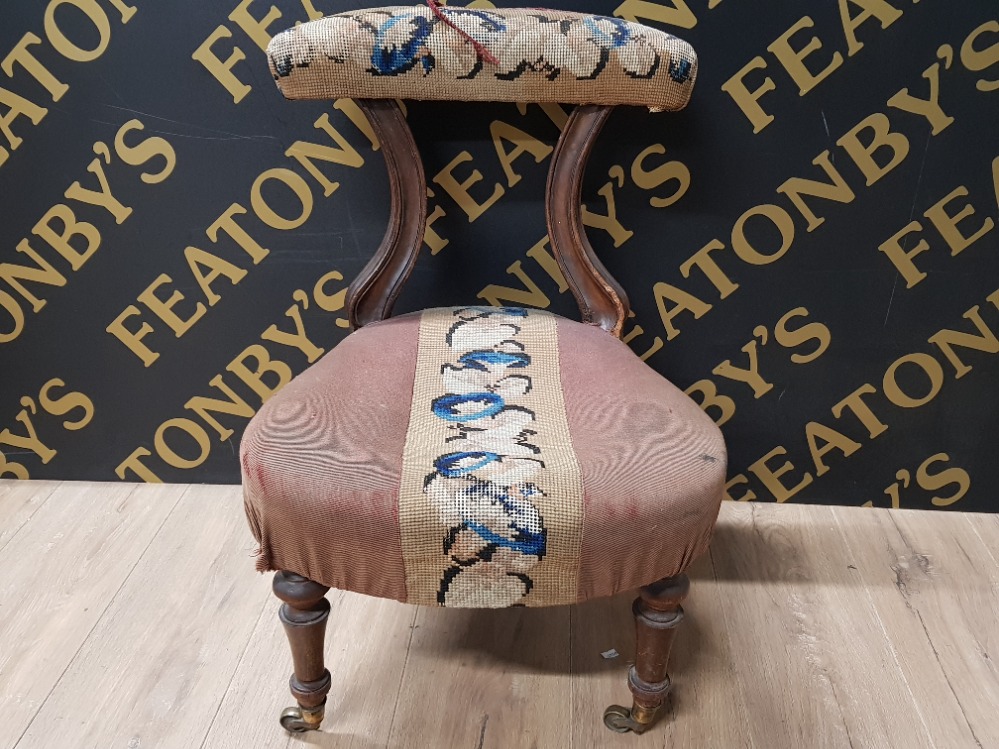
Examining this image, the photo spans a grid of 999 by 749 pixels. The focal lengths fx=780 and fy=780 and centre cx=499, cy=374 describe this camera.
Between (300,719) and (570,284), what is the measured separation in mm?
727

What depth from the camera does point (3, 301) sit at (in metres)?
1.44

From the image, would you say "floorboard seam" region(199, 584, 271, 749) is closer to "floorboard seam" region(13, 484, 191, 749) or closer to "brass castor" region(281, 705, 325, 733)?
"brass castor" region(281, 705, 325, 733)

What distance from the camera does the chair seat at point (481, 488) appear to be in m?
0.81

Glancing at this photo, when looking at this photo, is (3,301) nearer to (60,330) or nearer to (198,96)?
(60,330)

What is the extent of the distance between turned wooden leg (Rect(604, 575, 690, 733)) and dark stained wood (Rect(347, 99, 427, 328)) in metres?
0.57

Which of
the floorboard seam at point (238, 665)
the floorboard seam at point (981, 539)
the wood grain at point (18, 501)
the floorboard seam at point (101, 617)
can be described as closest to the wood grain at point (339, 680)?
the floorboard seam at point (238, 665)

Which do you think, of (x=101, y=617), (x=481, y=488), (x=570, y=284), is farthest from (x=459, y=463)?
(x=101, y=617)

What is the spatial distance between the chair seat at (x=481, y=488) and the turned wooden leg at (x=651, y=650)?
0.06 meters

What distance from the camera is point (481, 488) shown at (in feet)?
2.67

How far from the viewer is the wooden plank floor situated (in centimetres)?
108

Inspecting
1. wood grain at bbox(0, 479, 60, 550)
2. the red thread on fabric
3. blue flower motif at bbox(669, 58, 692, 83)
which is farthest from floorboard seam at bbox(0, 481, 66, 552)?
blue flower motif at bbox(669, 58, 692, 83)

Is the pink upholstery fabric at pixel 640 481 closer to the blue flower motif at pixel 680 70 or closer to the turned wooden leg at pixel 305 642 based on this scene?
the turned wooden leg at pixel 305 642

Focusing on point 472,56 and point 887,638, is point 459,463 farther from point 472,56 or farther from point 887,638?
point 887,638

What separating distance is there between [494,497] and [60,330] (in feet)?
3.49
